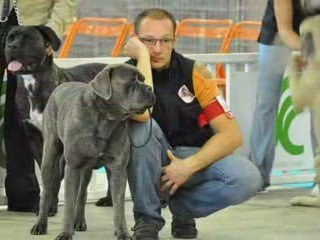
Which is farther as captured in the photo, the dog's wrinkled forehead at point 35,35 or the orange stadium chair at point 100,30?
the orange stadium chair at point 100,30

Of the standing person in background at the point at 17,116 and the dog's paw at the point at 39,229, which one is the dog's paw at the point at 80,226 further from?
the standing person in background at the point at 17,116

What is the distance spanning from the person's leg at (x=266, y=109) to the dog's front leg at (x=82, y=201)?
62.8 inches

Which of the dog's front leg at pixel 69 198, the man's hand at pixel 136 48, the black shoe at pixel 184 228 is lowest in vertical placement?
the black shoe at pixel 184 228

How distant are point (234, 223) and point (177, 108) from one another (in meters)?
0.96

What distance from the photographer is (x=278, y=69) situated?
554 centimetres

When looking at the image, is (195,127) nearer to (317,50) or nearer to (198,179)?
(198,179)

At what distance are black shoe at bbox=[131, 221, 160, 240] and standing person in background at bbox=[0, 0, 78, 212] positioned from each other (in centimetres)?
115

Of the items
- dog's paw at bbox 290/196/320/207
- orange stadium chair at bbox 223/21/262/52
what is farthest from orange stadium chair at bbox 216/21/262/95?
dog's paw at bbox 290/196/320/207

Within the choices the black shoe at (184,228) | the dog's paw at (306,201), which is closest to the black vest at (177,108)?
the black shoe at (184,228)

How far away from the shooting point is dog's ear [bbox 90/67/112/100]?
3.92 m

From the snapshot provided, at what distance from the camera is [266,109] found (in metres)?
5.72

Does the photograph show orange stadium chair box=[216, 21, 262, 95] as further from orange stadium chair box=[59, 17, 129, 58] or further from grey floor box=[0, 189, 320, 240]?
grey floor box=[0, 189, 320, 240]

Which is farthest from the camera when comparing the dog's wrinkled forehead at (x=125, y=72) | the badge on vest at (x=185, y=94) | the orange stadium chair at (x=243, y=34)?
the orange stadium chair at (x=243, y=34)

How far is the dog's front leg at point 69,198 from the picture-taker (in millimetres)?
4062
